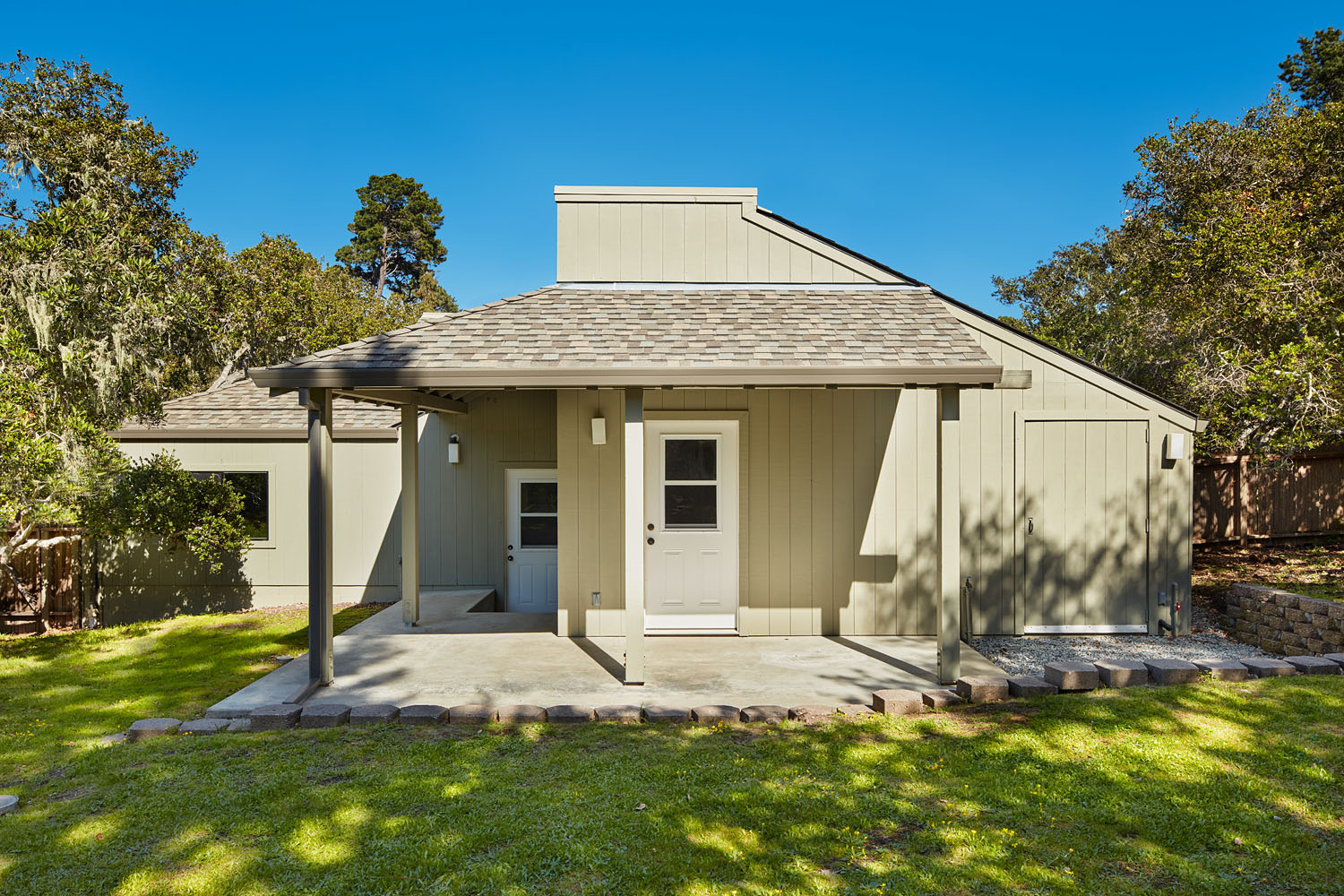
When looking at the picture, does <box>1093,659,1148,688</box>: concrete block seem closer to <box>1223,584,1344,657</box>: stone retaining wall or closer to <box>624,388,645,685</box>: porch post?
<box>1223,584,1344,657</box>: stone retaining wall

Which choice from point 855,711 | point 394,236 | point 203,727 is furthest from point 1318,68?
point 394,236

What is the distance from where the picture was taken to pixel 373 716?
191 inches

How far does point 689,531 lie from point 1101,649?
4051 millimetres

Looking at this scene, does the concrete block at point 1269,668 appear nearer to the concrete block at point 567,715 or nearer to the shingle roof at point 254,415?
the concrete block at point 567,715

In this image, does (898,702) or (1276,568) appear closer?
(898,702)

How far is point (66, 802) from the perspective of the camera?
3.66 meters

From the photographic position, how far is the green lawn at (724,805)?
114 inches

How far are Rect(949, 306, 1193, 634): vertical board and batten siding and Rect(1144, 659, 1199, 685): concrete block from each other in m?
2.01

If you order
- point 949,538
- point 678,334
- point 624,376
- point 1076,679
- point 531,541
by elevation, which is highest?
point 678,334

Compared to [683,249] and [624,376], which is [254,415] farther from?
[624,376]

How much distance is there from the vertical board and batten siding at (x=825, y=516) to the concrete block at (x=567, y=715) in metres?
2.18

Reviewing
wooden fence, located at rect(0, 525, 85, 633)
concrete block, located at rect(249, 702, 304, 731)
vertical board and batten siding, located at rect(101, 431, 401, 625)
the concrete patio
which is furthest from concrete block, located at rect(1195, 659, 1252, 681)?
wooden fence, located at rect(0, 525, 85, 633)

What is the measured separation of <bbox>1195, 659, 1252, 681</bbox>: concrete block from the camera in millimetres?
5172

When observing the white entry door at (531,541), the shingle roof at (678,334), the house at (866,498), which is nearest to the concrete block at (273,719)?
the house at (866,498)
